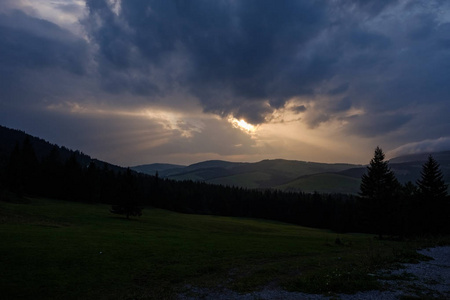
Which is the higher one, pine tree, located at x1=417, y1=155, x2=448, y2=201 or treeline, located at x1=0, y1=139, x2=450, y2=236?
pine tree, located at x1=417, y1=155, x2=448, y2=201

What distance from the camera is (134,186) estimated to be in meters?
63.2

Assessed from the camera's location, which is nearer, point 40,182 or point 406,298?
point 406,298

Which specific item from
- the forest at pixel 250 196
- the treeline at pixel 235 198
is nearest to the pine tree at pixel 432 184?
the forest at pixel 250 196

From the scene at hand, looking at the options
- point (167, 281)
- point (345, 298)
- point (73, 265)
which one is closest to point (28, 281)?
point (73, 265)

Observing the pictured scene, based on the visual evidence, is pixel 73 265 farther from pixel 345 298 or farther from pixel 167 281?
pixel 345 298

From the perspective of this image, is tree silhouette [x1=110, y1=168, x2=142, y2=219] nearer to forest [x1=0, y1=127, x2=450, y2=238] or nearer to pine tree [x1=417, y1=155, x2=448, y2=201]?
forest [x1=0, y1=127, x2=450, y2=238]

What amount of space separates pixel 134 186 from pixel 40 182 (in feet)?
147

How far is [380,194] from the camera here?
5053 centimetres

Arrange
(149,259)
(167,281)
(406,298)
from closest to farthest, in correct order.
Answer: (406,298), (167,281), (149,259)

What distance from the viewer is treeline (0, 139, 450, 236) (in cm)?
5125

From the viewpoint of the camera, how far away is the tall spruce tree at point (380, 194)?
49.7 m

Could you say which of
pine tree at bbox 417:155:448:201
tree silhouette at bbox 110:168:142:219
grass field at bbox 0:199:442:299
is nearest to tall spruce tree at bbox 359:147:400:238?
pine tree at bbox 417:155:448:201

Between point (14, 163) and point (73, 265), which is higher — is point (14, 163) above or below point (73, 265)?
above

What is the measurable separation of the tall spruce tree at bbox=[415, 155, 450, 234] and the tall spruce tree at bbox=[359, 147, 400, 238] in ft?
19.7
